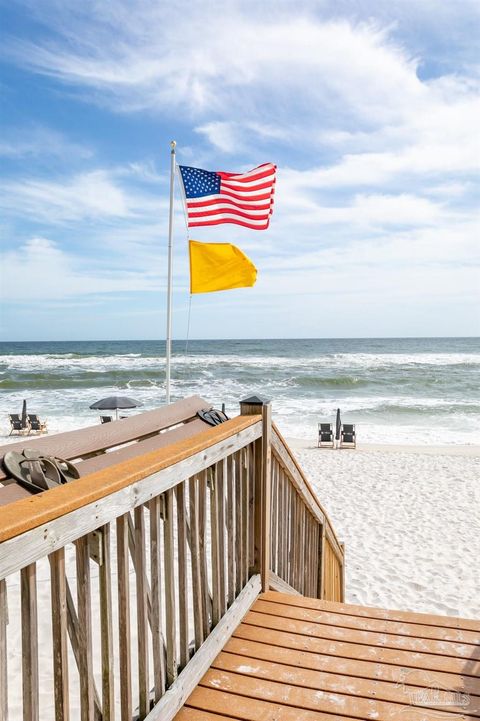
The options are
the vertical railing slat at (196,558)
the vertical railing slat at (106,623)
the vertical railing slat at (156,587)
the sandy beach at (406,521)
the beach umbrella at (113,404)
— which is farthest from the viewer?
the beach umbrella at (113,404)

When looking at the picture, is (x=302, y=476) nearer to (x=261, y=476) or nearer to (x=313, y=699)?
(x=261, y=476)

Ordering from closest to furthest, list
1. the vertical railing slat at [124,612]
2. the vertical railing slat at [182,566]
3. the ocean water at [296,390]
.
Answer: the vertical railing slat at [124,612], the vertical railing slat at [182,566], the ocean water at [296,390]

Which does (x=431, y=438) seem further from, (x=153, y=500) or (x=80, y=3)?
(x=153, y=500)

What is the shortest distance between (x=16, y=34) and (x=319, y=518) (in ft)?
29.6

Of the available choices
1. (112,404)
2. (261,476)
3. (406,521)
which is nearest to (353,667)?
(261,476)

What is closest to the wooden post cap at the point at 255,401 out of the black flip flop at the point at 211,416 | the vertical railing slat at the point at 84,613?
the black flip flop at the point at 211,416

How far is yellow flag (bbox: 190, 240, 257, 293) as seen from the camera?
8.26 m

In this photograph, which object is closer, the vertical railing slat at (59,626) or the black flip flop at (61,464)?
the vertical railing slat at (59,626)

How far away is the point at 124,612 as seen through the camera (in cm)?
155

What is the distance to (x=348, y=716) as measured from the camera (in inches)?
79.1

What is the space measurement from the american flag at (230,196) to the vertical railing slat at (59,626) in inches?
299

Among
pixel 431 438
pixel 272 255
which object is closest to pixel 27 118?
pixel 431 438

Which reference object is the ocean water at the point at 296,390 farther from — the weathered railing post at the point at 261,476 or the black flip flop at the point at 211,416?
the weathered railing post at the point at 261,476

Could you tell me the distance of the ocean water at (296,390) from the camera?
20453 mm
